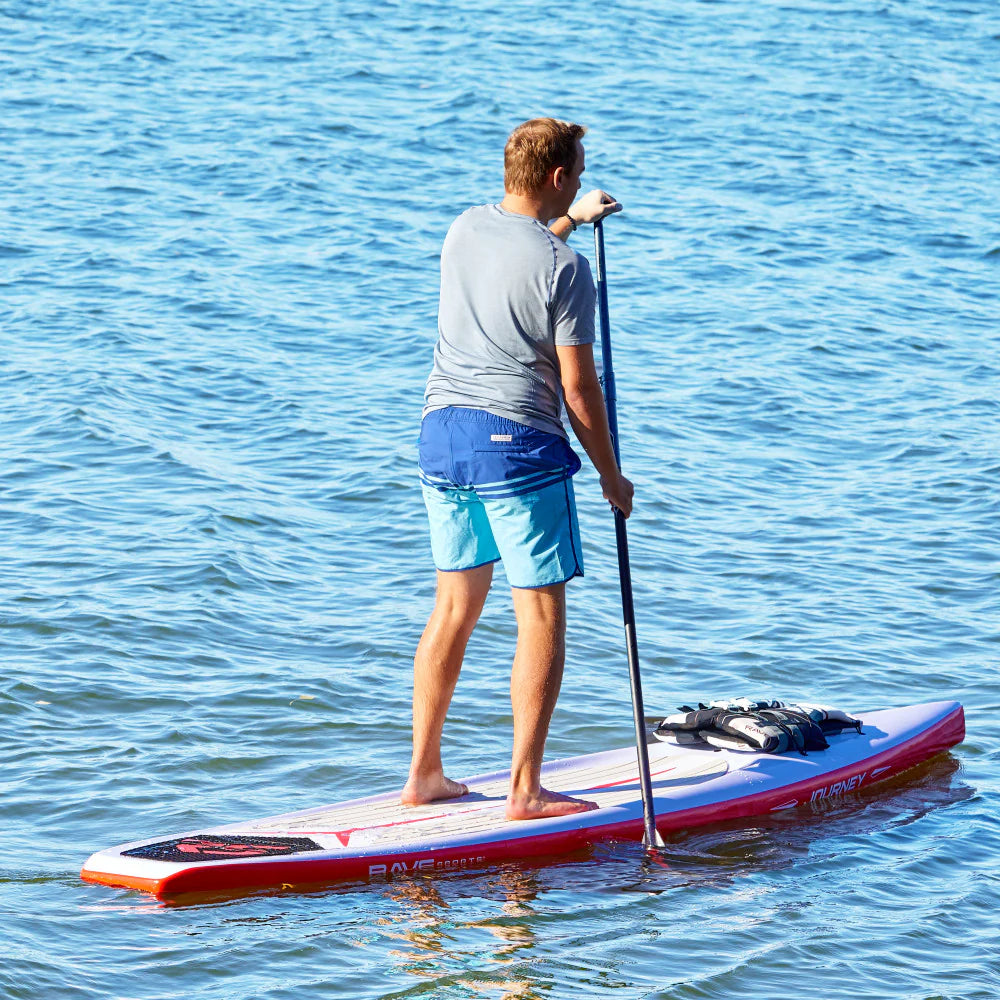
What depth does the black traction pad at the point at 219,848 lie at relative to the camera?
15.3ft

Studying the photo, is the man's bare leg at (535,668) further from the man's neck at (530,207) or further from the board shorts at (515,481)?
the man's neck at (530,207)

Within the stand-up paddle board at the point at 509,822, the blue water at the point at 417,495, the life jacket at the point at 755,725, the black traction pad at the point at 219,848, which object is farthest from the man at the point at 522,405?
the life jacket at the point at 755,725

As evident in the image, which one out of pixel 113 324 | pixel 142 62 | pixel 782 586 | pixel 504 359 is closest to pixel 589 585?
pixel 782 586

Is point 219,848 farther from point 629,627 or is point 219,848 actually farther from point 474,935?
point 629,627

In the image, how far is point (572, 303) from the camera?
456 cm

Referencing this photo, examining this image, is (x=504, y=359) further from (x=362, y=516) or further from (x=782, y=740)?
(x=362, y=516)

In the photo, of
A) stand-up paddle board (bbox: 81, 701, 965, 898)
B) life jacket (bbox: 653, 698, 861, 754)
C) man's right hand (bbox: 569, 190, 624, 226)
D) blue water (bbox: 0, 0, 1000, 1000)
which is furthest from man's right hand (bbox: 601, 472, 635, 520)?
life jacket (bbox: 653, 698, 861, 754)

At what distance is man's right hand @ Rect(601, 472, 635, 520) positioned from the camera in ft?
16.1

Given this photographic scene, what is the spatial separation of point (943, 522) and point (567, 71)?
13910mm

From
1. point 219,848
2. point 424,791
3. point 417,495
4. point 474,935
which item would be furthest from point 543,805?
point 417,495

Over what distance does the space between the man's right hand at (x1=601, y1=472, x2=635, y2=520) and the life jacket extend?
4.36 feet

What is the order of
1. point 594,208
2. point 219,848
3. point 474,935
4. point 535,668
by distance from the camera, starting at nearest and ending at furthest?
point 474,935, point 219,848, point 535,668, point 594,208

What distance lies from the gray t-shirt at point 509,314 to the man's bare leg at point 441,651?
0.58m

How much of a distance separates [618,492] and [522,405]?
1.53 feet
